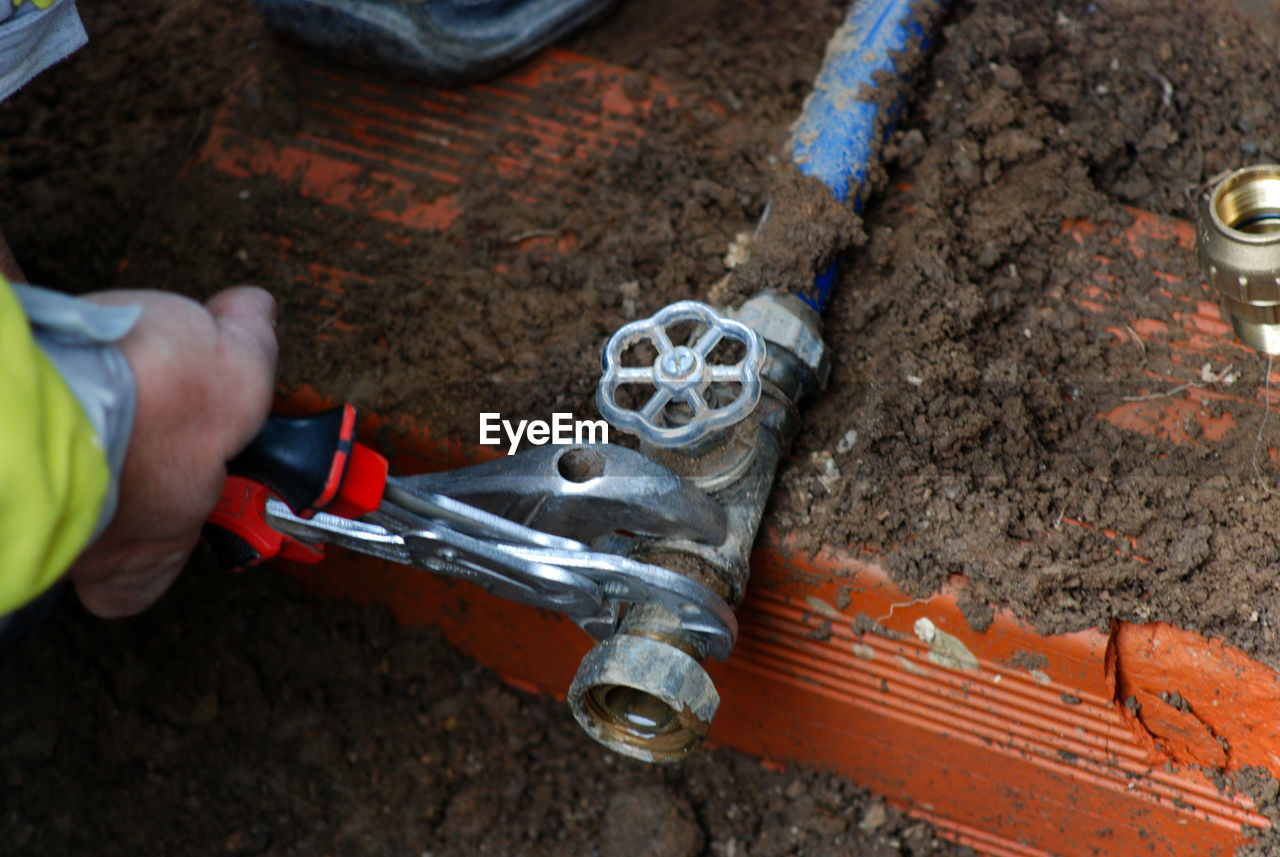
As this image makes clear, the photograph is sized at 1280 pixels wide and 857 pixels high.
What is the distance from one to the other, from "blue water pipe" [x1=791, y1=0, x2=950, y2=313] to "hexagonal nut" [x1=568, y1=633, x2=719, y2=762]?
51cm

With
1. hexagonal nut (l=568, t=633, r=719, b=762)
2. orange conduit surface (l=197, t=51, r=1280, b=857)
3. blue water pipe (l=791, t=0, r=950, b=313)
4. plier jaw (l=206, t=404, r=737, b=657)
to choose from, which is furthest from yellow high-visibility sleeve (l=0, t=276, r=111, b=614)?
blue water pipe (l=791, t=0, r=950, b=313)

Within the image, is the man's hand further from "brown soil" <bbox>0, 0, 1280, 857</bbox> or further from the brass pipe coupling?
"brown soil" <bbox>0, 0, 1280, 857</bbox>

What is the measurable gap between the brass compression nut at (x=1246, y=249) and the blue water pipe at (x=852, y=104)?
0.43 m

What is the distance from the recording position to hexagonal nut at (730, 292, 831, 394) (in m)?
1.22

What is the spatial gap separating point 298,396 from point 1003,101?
3.47 ft

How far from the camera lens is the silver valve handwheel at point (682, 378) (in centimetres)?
104

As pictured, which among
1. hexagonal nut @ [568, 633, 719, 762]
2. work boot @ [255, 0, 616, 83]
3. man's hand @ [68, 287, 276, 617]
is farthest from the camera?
work boot @ [255, 0, 616, 83]

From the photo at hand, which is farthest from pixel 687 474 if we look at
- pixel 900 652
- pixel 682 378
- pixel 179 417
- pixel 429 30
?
pixel 429 30

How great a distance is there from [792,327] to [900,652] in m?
0.41

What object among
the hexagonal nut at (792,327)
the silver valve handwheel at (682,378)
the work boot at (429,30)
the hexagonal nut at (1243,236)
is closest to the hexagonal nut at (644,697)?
the silver valve handwheel at (682,378)

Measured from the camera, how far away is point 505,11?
1.60m

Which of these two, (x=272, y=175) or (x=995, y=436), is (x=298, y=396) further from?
(x=995, y=436)

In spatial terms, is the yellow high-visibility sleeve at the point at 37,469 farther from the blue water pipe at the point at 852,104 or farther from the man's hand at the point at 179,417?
the blue water pipe at the point at 852,104

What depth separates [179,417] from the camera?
2.62 ft
